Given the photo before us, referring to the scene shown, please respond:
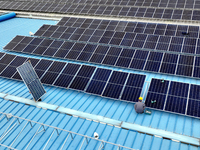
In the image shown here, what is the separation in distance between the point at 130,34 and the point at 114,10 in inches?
442

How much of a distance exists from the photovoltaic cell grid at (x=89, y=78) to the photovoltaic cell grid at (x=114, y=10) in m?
17.0

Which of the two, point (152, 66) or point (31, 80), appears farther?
point (152, 66)

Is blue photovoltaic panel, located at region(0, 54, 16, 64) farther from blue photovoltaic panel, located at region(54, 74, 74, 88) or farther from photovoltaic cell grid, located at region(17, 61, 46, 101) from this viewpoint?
photovoltaic cell grid, located at region(17, 61, 46, 101)

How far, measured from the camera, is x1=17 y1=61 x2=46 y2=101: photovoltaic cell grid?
1413 cm

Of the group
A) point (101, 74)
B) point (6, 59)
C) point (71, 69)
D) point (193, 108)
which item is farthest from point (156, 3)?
point (6, 59)

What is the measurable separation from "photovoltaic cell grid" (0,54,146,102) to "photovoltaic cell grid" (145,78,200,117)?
118 cm

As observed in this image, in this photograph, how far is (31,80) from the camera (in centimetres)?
1477

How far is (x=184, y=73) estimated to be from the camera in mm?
16484

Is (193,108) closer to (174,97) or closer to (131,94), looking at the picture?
(174,97)

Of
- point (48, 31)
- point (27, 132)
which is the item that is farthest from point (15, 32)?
point (27, 132)

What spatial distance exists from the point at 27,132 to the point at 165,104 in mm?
10267

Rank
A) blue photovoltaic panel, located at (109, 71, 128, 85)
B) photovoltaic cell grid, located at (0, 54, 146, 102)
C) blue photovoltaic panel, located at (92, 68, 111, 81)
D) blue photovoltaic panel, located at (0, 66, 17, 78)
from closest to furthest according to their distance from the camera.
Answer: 1. photovoltaic cell grid, located at (0, 54, 146, 102)
2. blue photovoltaic panel, located at (109, 71, 128, 85)
3. blue photovoltaic panel, located at (92, 68, 111, 81)
4. blue photovoltaic panel, located at (0, 66, 17, 78)

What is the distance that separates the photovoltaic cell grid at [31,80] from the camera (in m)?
14.1

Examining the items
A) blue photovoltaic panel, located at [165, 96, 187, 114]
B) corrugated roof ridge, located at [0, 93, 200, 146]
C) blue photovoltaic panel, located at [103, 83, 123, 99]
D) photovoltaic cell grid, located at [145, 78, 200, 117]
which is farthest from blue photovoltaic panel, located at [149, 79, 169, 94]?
corrugated roof ridge, located at [0, 93, 200, 146]
